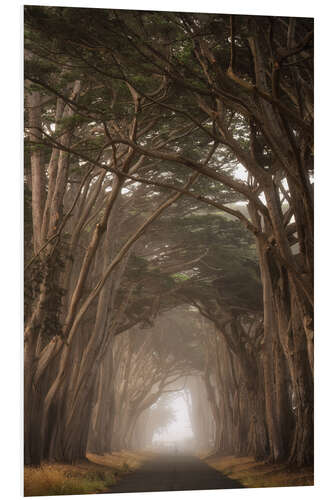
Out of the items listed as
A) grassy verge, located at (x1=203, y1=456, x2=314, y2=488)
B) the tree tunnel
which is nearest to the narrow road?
grassy verge, located at (x1=203, y1=456, x2=314, y2=488)

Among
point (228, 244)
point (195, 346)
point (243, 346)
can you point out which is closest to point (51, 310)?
point (228, 244)

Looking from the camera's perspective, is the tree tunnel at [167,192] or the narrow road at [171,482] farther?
the narrow road at [171,482]

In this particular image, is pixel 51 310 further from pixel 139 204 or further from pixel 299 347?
pixel 139 204

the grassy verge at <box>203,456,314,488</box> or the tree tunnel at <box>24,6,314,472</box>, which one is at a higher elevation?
the tree tunnel at <box>24,6,314,472</box>

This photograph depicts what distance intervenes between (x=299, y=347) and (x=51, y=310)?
13.6 feet

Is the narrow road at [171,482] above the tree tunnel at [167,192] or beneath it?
beneath

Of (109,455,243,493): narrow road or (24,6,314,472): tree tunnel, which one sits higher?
(24,6,314,472): tree tunnel

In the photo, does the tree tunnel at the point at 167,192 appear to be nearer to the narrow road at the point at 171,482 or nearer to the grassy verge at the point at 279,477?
the grassy verge at the point at 279,477

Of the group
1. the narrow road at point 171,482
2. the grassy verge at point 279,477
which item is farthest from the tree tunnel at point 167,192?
the narrow road at point 171,482

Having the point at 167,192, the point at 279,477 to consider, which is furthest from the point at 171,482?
the point at 167,192

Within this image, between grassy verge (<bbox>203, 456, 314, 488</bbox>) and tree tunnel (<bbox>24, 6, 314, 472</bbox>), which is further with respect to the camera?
grassy verge (<bbox>203, 456, 314, 488</bbox>)

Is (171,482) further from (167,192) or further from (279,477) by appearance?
(167,192)

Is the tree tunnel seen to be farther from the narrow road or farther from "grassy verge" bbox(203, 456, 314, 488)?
the narrow road

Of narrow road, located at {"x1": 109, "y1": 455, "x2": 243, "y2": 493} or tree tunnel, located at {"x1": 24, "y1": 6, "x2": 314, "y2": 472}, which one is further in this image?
narrow road, located at {"x1": 109, "y1": 455, "x2": 243, "y2": 493}
